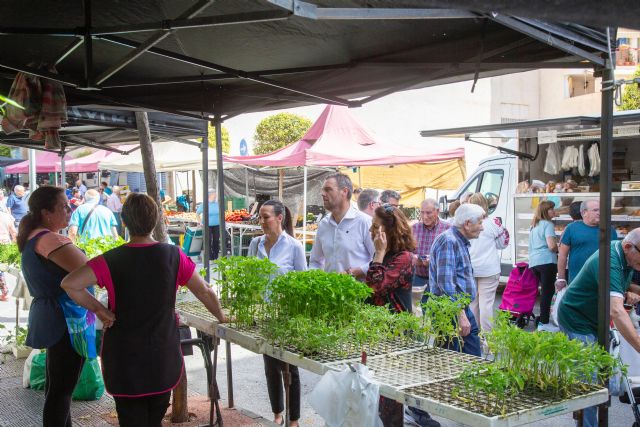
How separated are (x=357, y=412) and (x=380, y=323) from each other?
75cm

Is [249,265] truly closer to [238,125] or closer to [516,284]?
[516,284]

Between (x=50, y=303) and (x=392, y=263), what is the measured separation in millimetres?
2256

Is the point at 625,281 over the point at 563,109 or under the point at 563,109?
under

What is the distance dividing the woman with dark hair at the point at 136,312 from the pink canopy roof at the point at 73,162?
2063 cm

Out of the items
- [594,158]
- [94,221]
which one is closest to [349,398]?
[94,221]

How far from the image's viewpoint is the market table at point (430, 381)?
9.05 ft

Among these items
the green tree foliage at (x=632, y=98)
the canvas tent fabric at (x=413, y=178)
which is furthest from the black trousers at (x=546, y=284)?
the green tree foliage at (x=632, y=98)

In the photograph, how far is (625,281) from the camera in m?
4.48

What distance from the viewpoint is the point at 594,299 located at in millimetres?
4406

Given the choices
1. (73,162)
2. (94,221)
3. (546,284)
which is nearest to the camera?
(546,284)

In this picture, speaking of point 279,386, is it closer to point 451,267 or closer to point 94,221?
point 451,267

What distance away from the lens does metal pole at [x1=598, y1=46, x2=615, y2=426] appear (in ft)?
12.5

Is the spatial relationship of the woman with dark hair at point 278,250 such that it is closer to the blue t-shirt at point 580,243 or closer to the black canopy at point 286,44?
the black canopy at point 286,44

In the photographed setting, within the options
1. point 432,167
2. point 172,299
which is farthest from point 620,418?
point 432,167
